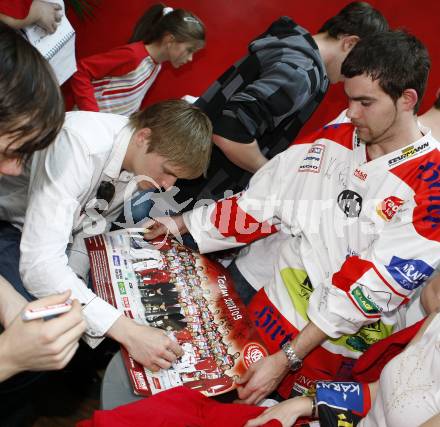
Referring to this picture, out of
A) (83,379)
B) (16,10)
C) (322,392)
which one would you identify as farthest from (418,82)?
(83,379)

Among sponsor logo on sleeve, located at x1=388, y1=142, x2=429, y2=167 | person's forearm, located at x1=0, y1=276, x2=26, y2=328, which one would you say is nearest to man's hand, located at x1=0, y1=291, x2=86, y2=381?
person's forearm, located at x1=0, y1=276, x2=26, y2=328

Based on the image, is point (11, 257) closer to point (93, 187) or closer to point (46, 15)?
point (93, 187)

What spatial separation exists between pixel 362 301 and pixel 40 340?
2.84 ft

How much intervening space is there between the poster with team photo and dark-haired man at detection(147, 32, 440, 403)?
0.08 meters

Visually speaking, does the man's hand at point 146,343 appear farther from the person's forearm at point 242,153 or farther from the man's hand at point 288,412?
the person's forearm at point 242,153

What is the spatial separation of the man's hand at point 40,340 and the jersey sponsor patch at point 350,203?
875 mm

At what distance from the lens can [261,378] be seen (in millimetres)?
1425

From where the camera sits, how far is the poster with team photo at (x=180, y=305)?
134cm

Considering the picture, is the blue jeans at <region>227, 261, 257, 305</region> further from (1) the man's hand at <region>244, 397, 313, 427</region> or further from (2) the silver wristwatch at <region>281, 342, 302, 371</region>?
(1) the man's hand at <region>244, 397, 313, 427</region>

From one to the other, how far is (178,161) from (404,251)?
0.71 meters

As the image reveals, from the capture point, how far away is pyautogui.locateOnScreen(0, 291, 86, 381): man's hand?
3.14 ft

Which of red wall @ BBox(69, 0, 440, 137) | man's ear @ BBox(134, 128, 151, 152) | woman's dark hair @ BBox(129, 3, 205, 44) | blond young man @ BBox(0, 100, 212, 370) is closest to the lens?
blond young man @ BBox(0, 100, 212, 370)

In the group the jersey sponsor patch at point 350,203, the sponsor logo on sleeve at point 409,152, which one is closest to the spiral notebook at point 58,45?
the jersey sponsor patch at point 350,203

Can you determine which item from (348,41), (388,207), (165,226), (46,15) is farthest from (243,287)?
(46,15)
